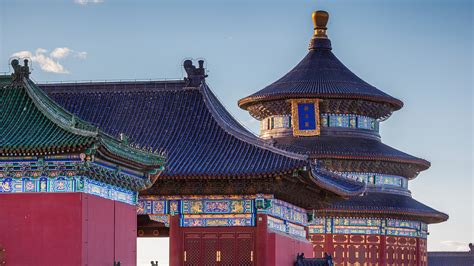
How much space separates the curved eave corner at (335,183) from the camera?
4956 centimetres

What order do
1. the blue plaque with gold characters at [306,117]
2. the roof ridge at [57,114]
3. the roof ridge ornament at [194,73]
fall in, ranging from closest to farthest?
the roof ridge at [57,114]
the roof ridge ornament at [194,73]
the blue plaque with gold characters at [306,117]

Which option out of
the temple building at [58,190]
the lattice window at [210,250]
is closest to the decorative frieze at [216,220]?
the lattice window at [210,250]

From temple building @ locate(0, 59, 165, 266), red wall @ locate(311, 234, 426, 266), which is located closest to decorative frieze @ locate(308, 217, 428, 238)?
red wall @ locate(311, 234, 426, 266)

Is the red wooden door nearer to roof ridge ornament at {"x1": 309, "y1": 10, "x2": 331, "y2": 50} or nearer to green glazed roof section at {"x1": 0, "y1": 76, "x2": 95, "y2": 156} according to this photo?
green glazed roof section at {"x1": 0, "y1": 76, "x2": 95, "y2": 156}

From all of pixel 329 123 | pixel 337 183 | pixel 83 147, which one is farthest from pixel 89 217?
pixel 329 123

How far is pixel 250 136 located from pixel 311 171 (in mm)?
3540

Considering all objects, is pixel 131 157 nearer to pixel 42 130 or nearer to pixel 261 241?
pixel 42 130

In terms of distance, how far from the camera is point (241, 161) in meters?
49.0

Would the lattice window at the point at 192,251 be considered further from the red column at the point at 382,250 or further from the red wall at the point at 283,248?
the red column at the point at 382,250

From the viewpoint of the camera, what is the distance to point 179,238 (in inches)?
1932

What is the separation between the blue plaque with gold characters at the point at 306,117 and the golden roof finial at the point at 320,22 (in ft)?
19.1

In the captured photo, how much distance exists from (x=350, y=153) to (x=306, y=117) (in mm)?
3296

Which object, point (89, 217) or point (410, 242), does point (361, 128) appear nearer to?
point (410, 242)

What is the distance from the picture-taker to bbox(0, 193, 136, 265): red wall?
36.4m
